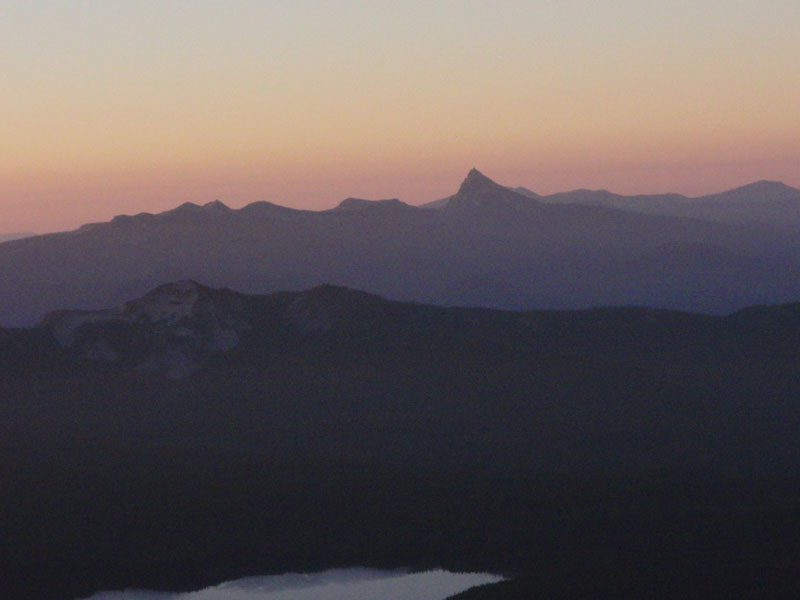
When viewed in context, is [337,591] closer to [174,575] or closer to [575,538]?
[174,575]

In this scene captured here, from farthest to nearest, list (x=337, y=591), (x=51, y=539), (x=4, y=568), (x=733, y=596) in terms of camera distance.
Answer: (x=51, y=539) < (x=4, y=568) < (x=337, y=591) < (x=733, y=596)

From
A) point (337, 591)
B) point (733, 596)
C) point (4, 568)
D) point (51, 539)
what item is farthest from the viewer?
point (51, 539)

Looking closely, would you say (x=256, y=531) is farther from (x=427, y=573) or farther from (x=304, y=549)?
(x=427, y=573)

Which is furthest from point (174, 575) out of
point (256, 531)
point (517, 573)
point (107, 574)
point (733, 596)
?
point (733, 596)

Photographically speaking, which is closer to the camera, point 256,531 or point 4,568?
point 4,568

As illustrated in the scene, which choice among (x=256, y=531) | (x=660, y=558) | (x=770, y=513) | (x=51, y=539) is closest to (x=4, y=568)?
(x=51, y=539)

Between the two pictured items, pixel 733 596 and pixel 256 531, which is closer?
pixel 733 596
